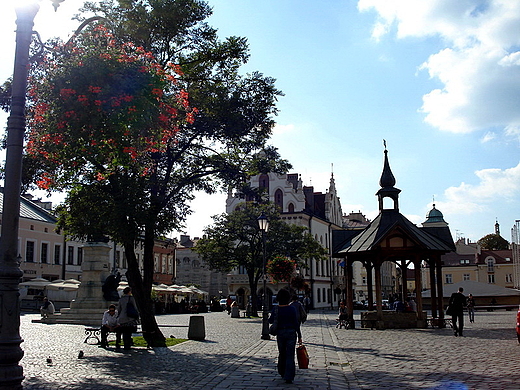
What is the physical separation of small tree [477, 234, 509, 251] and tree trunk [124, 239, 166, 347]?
4090 inches

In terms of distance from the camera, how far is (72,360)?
560 inches

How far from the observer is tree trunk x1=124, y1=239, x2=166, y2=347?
18.5 m

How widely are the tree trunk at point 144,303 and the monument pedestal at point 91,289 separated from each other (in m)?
13.7

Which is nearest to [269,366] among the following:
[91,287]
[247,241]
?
[91,287]

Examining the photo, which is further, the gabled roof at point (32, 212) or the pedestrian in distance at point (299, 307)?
the gabled roof at point (32, 212)

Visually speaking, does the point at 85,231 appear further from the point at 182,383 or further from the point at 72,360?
the point at 182,383

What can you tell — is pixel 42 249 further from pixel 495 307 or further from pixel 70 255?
pixel 495 307

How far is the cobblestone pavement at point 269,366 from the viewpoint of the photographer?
1068cm

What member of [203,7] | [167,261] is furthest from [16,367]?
[167,261]

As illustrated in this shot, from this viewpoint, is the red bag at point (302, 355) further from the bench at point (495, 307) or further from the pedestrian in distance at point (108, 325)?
the bench at point (495, 307)

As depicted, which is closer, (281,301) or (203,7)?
(281,301)

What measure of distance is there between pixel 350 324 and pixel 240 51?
14670 millimetres

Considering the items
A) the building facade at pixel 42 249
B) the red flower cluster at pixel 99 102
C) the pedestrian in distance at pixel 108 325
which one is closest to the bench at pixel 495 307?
the building facade at pixel 42 249

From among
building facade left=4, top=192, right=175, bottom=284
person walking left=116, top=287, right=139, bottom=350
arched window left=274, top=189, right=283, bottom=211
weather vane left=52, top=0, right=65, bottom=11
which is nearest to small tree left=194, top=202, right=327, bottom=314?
building facade left=4, top=192, right=175, bottom=284
